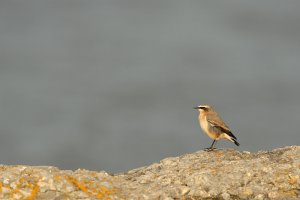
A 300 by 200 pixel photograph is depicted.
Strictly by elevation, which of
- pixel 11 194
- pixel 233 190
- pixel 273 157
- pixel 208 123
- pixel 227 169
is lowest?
pixel 11 194

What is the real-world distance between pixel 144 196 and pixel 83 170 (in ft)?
9.20

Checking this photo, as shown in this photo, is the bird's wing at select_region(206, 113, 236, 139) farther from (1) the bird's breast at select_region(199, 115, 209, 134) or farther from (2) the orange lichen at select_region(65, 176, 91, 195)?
(2) the orange lichen at select_region(65, 176, 91, 195)

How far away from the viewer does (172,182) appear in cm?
1476

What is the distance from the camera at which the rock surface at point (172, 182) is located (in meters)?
13.1

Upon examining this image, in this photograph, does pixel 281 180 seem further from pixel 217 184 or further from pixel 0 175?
pixel 0 175

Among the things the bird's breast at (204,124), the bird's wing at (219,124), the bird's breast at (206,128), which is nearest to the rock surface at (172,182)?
the bird's wing at (219,124)

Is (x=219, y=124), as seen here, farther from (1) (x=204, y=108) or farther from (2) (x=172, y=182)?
(2) (x=172, y=182)

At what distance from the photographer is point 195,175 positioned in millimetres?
14898

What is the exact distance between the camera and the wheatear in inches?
1029

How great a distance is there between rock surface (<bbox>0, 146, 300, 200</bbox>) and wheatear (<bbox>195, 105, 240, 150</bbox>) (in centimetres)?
901

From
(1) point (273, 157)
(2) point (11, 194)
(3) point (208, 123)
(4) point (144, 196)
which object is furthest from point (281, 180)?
(3) point (208, 123)

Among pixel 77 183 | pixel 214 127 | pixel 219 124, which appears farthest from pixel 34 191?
pixel 214 127

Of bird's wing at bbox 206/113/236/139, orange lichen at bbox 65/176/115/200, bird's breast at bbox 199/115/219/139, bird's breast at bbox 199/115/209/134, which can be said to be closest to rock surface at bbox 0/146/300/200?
orange lichen at bbox 65/176/115/200

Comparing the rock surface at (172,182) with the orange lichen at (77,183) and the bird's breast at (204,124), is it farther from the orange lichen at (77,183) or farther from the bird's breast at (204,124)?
the bird's breast at (204,124)
